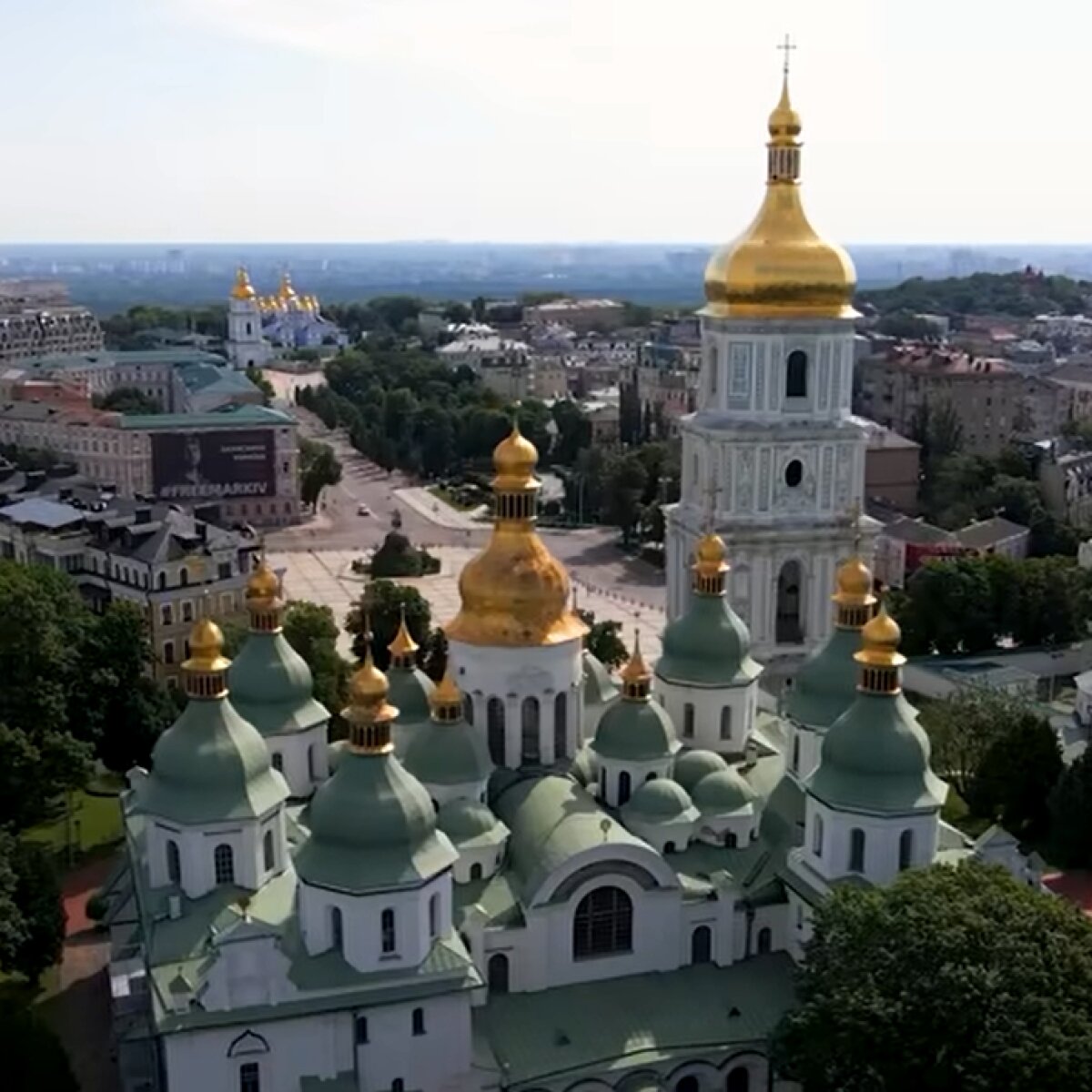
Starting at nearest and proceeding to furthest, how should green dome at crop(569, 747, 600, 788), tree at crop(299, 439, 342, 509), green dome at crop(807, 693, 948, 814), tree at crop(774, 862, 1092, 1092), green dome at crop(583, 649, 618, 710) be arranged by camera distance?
tree at crop(774, 862, 1092, 1092), green dome at crop(807, 693, 948, 814), green dome at crop(569, 747, 600, 788), green dome at crop(583, 649, 618, 710), tree at crop(299, 439, 342, 509)

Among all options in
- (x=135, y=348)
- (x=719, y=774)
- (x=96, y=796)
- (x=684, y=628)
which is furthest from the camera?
(x=135, y=348)

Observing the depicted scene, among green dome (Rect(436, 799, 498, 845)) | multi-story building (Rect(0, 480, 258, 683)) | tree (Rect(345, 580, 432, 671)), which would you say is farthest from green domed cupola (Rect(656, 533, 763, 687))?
multi-story building (Rect(0, 480, 258, 683))

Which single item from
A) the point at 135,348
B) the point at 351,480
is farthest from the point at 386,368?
the point at 135,348

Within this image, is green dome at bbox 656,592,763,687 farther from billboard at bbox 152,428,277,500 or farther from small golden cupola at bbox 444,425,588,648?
billboard at bbox 152,428,277,500

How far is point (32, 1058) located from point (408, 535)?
191 ft

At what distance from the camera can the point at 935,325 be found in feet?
509

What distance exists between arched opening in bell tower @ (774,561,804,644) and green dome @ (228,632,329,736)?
47.6ft

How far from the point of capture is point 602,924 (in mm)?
25844

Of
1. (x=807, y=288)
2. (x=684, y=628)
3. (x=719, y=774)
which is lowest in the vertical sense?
(x=719, y=774)

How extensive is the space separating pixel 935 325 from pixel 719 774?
13613cm

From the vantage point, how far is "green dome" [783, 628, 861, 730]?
28.8 metres

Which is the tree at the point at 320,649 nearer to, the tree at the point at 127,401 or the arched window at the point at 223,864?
the arched window at the point at 223,864

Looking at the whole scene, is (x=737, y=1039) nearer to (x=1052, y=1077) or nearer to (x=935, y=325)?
(x=1052, y=1077)

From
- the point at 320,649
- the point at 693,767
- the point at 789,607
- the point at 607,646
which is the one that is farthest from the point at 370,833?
the point at 607,646
